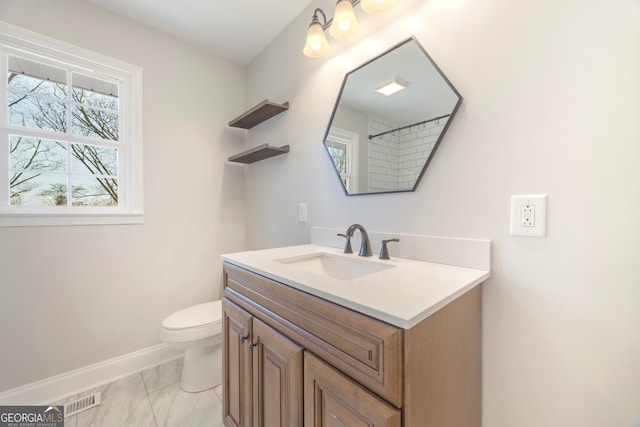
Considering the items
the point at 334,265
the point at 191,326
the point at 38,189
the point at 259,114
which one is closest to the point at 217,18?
the point at 259,114

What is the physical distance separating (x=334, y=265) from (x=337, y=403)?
70 cm

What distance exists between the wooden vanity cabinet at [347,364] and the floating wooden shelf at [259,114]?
4.09 feet

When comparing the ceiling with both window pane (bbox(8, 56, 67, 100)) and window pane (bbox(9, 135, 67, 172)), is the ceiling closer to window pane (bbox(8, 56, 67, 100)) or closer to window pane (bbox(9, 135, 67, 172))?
window pane (bbox(8, 56, 67, 100))

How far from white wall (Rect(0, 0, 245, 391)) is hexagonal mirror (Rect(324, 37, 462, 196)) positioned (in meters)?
1.29

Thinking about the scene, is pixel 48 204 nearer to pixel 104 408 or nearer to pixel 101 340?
pixel 101 340

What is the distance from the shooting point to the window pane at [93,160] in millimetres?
1738

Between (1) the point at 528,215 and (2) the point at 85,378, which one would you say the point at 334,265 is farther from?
(2) the point at 85,378

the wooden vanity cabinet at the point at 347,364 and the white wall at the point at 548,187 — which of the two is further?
the white wall at the point at 548,187

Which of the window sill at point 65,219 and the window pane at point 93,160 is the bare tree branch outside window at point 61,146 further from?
the window sill at point 65,219

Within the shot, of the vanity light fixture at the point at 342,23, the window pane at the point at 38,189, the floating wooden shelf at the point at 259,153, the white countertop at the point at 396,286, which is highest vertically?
the vanity light fixture at the point at 342,23

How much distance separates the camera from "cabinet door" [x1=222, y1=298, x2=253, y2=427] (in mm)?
1070

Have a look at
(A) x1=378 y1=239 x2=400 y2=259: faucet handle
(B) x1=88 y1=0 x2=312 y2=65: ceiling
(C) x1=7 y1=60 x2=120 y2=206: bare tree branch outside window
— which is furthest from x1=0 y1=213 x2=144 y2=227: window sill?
(A) x1=378 y1=239 x2=400 y2=259: faucet handle

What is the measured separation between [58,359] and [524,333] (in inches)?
99.8
